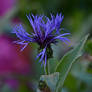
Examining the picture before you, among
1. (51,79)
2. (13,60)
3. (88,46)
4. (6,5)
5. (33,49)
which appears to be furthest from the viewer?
(6,5)

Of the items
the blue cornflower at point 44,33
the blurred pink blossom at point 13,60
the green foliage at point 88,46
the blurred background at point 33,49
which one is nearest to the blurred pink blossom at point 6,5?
the blurred background at point 33,49

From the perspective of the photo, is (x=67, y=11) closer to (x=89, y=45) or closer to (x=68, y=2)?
(x=68, y=2)

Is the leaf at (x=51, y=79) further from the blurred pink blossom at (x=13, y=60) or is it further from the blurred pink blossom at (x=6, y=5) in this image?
the blurred pink blossom at (x=6, y=5)

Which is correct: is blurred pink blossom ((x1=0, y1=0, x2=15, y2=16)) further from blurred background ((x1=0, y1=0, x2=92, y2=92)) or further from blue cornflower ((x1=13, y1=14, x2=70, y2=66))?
blue cornflower ((x1=13, y1=14, x2=70, y2=66))

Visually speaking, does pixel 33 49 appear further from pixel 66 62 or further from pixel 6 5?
pixel 6 5

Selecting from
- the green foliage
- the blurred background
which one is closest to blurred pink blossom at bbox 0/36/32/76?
the blurred background

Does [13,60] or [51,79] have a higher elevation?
[51,79]

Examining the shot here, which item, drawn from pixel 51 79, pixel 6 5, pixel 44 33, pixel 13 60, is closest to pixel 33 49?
pixel 13 60

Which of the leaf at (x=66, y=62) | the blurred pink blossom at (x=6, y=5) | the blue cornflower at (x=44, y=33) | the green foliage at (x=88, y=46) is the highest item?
the blue cornflower at (x=44, y=33)
